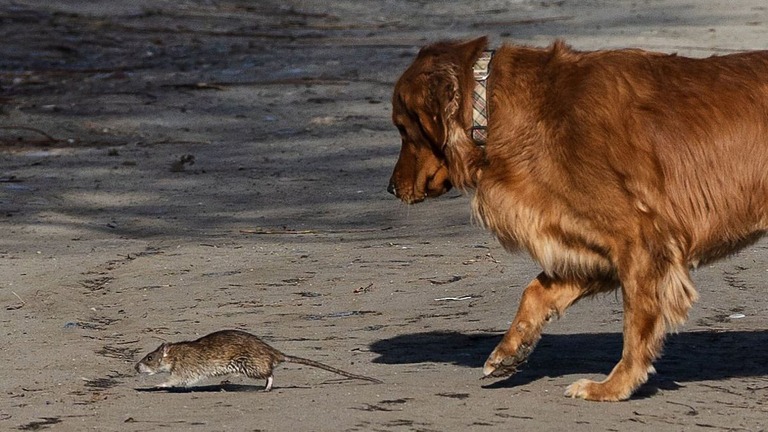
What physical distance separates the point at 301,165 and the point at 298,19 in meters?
12.0

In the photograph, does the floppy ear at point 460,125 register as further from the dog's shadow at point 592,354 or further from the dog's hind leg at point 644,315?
the dog's shadow at point 592,354

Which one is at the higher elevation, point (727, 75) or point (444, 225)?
point (727, 75)

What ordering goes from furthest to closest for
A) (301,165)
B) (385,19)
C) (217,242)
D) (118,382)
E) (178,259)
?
(385,19), (301,165), (217,242), (178,259), (118,382)

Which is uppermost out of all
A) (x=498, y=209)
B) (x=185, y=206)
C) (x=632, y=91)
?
(x=632, y=91)

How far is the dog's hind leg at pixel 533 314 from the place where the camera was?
21.1 ft

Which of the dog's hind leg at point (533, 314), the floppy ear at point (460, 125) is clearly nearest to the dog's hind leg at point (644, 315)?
the dog's hind leg at point (533, 314)

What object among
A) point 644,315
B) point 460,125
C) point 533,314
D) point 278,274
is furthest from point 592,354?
point 278,274

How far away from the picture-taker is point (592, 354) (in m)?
7.09

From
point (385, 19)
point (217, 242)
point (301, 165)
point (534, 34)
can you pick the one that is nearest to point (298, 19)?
point (385, 19)

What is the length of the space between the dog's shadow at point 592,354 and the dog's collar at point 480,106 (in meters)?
1.13

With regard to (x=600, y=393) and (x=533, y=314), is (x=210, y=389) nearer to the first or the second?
(x=533, y=314)

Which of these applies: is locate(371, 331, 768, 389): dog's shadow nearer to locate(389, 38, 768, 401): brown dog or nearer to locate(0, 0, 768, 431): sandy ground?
locate(0, 0, 768, 431): sandy ground

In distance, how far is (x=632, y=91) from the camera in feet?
20.2

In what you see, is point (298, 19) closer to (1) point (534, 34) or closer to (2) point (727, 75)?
(1) point (534, 34)
